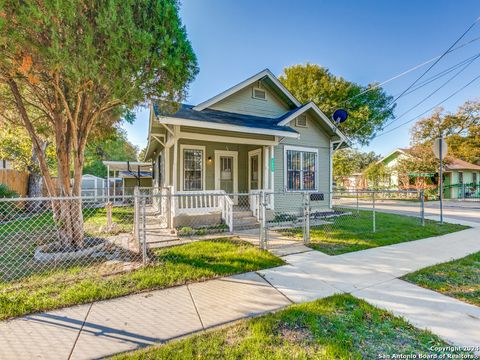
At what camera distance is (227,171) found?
10094 mm

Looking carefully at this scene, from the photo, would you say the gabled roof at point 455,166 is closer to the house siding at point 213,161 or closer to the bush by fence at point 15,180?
the house siding at point 213,161

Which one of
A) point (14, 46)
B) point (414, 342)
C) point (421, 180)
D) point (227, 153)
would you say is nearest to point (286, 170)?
point (227, 153)

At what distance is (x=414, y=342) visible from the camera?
2.36 m

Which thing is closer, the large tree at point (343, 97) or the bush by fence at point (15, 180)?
the bush by fence at point (15, 180)

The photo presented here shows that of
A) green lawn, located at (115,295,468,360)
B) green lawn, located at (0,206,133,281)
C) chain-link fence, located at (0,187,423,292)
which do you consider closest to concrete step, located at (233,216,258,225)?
chain-link fence, located at (0,187,423,292)

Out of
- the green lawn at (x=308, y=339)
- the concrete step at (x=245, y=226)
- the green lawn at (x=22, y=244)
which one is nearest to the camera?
the green lawn at (x=308, y=339)

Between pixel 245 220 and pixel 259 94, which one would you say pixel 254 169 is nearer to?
pixel 245 220

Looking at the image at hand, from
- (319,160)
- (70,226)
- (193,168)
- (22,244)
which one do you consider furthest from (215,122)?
(22,244)

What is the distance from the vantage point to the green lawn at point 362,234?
580 cm

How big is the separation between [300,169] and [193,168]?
4662 millimetres

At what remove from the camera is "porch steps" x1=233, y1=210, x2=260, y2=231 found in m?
7.70

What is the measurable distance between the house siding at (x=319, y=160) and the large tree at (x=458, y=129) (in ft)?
84.0

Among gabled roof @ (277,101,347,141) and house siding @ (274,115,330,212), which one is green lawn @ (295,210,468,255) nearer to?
house siding @ (274,115,330,212)

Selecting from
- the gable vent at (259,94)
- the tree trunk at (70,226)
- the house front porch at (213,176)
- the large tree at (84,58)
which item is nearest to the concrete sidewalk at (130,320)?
the tree trunk at (70,226)
